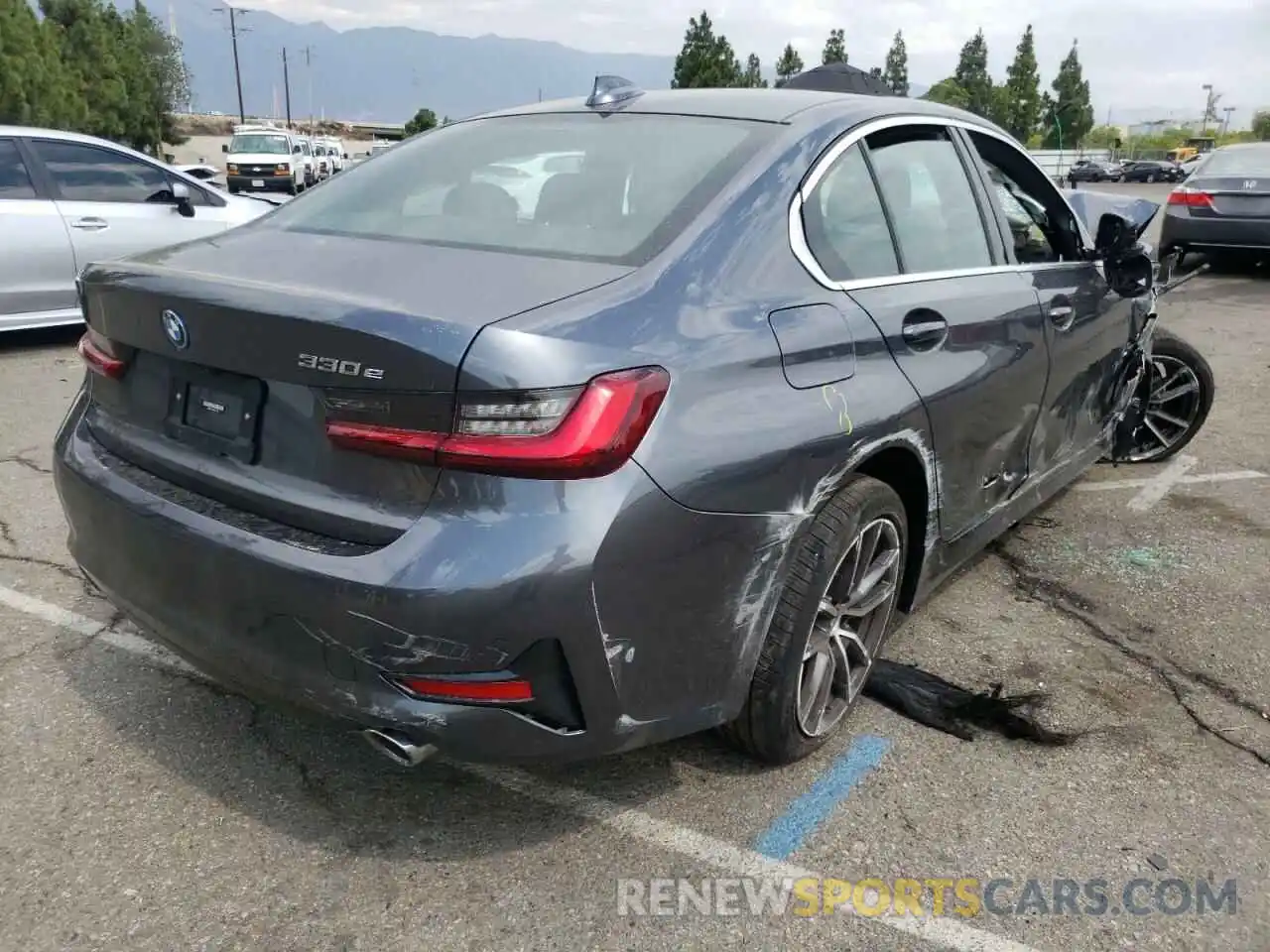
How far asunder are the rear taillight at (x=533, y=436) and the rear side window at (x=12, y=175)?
6.70m

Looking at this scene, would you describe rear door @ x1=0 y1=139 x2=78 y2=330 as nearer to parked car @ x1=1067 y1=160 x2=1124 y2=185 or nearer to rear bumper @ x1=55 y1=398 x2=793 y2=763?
rear bumper @ x1=55 y1=398 x2=793 y2=763

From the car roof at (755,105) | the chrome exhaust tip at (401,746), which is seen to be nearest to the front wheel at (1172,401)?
the car roof at (755,105)

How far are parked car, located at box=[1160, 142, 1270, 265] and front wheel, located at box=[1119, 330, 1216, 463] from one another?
23.0 feet

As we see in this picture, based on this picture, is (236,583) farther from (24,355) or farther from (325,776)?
(24,355)

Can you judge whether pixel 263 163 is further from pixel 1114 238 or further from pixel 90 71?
pixel 1114 238

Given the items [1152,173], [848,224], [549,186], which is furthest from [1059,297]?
[1152,173]

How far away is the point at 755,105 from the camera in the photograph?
9.57 feet

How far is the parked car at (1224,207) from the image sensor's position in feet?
37.3

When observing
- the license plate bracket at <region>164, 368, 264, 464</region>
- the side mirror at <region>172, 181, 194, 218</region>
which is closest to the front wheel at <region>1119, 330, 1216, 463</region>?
the license plate bracket at <region>164, 368, 264, 464</region>

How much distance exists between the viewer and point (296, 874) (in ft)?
7.46

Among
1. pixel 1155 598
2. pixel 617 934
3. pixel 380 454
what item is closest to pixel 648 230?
pixel 380 454

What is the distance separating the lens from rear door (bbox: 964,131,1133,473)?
3570 mm

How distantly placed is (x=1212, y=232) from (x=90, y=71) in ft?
127

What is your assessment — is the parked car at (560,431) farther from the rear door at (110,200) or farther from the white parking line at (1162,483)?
the rear door at (110,200)
